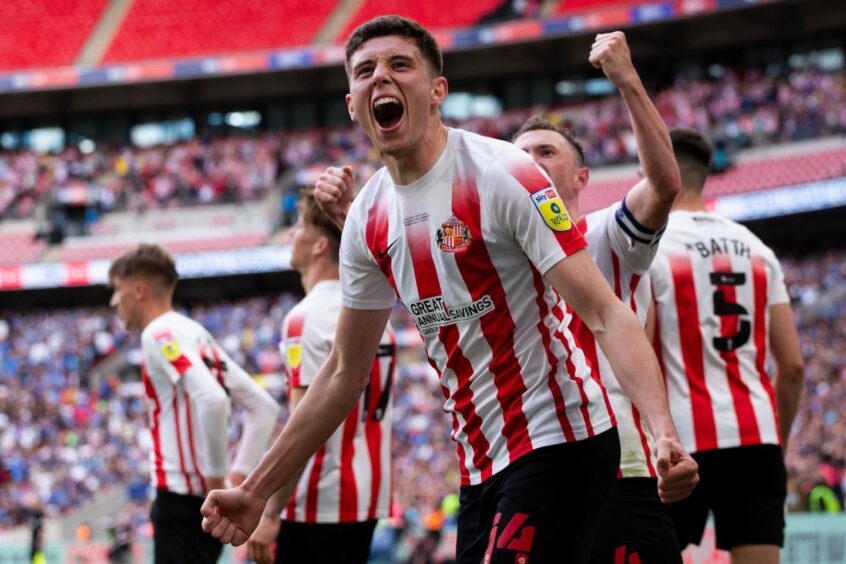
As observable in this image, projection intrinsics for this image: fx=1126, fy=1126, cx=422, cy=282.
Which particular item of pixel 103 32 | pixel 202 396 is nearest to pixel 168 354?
pixel 202 396

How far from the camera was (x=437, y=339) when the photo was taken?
3100 millimetres

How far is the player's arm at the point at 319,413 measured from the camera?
3.23 m

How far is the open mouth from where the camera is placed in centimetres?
308

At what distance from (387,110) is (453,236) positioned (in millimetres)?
406

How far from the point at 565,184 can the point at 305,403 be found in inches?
51.7

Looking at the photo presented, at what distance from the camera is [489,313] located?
2.99m

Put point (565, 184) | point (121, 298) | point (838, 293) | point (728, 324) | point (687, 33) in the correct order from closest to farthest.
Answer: point (565, 184)
point (728, 324)
point (121, 298)
point (838, 293)
point (687, 33)

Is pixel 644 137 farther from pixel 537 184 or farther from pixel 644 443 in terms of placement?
pixel 644 443

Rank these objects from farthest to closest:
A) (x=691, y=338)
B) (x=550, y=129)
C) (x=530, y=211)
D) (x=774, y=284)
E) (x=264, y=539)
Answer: (x=774, y=284) → (x=691, y=338) → (x=264, y=539) → (x=550, y=129) → (x=530, y=211)

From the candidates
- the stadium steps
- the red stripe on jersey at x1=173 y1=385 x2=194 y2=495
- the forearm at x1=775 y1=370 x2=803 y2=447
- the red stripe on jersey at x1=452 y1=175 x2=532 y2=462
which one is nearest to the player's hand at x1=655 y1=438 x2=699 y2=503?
the red stripe on jersey at x1=452 y1=175 x2=532 y2=462

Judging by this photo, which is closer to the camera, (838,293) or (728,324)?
(728,324)

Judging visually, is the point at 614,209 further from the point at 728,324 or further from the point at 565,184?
the point at 728,324

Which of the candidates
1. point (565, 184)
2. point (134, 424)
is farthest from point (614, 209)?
point (134, 424)

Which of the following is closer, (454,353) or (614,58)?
(454,353)
